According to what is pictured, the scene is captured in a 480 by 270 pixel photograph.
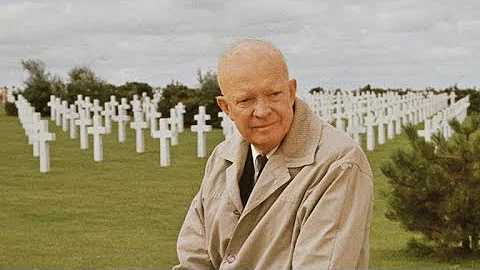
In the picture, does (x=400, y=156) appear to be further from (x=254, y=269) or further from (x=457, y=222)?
(x=254, y=269)

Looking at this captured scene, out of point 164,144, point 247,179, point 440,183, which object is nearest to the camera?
point 247,179

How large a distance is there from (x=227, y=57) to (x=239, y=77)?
0.27 feet

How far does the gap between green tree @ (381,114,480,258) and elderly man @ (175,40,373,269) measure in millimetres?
7377

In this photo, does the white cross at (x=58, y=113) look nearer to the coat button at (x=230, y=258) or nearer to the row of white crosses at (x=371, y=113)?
the row of white crosses at (x=371, y=113)

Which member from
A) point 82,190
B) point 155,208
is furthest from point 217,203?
point 82,190

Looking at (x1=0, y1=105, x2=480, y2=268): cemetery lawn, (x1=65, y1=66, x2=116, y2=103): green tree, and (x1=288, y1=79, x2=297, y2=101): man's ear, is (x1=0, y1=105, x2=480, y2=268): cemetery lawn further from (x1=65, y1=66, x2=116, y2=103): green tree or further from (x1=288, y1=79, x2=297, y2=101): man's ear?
(x1=65, y1=66, x2=116, y2=103): green tree

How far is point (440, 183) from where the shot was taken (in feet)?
37.8

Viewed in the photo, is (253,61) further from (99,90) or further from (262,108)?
(99,90)

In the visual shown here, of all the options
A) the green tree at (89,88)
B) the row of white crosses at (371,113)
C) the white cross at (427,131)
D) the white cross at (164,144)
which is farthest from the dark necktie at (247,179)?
the green tree at (89,88)

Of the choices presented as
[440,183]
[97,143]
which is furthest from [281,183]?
[97,143]

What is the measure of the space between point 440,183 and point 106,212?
21.2ft

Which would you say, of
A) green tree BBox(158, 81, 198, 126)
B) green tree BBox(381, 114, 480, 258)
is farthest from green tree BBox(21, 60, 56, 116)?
green tree BBox(381, 114, 480, 258)

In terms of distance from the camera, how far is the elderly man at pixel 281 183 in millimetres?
3947

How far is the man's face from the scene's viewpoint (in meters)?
4.02
